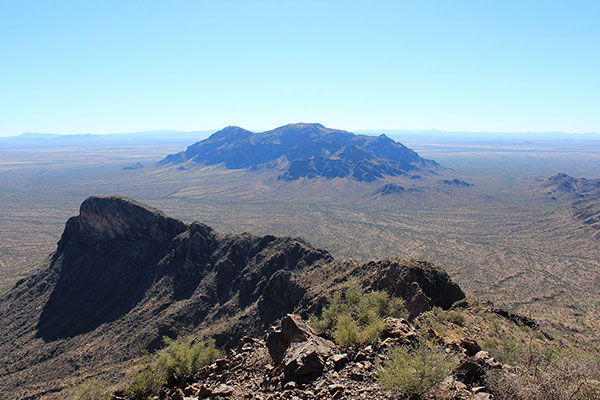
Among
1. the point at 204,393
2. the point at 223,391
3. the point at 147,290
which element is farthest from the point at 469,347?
the point at 147,290

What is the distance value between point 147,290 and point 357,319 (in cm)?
3467

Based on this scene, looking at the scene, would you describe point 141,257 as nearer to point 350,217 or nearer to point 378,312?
point 378,312

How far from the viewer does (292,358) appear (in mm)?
13164

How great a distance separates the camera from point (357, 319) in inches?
755

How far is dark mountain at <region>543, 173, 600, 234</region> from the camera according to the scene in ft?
362

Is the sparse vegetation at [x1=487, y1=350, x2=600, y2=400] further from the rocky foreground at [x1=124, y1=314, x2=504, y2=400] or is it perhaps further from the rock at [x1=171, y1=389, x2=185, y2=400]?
the rock at [x1=171, y1=389, x2=185, y2=400]

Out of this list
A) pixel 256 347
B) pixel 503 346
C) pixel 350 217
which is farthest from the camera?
pixel 350 217

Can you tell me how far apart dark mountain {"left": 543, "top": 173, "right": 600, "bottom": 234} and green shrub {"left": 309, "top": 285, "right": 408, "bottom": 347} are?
11109 centimetres

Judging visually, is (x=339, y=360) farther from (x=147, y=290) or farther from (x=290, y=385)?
(x=147, y=290)

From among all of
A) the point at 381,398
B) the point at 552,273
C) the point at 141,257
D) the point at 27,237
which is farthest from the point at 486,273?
the point at 27,237

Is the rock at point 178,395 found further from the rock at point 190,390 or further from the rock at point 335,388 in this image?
the rock at point 335,388

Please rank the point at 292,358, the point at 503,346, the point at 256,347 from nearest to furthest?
the point at 292,358
the point at 503,346
the point at 256,347

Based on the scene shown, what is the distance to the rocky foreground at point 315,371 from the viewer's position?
1087 centimetres

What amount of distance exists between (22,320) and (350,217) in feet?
340
